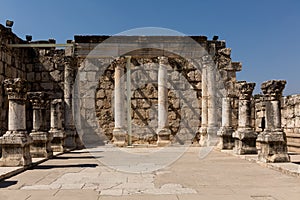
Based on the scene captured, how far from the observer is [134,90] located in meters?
19.0

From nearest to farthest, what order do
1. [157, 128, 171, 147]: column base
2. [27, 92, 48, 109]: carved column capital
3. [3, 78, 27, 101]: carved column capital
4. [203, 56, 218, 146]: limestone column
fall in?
[3, 78, 27, 101]: carved column capital
[27, 92, 48, 109]: carved column capital
[203, 56, 218, 146]: limestone column
[157, 128, 171, 147]: column base

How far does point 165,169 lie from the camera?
369 inches

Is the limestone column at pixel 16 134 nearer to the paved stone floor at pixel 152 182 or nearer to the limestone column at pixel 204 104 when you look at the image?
the paved stone floor at pixel 152 182

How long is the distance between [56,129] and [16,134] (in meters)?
5.31

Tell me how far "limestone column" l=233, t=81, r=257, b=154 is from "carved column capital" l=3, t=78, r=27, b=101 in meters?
6.89

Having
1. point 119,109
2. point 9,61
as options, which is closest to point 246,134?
point 119,109

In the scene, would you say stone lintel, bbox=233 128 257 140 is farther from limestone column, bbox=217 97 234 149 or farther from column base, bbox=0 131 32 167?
column base, bbox=0 131 32 167

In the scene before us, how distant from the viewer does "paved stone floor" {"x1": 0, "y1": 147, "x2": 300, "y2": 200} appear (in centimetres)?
616

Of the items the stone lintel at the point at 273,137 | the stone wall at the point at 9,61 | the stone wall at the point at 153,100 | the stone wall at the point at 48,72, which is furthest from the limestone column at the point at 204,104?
the stone wall at the point at 9,61

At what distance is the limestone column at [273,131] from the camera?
31.9ft

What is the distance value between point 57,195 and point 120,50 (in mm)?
12069

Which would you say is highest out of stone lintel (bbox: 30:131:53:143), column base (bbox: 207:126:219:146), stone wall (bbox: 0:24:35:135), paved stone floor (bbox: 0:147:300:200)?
stone wall (bbox: 0:24:35:135)

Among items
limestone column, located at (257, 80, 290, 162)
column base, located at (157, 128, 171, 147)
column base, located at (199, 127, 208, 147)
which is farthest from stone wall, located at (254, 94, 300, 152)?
column base, located at (157, 128, 171, 147)

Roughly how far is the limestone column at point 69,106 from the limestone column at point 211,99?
6.06 meters
